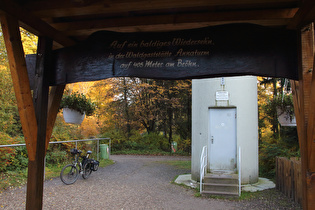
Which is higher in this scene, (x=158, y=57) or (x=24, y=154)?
(x=158, y=57)

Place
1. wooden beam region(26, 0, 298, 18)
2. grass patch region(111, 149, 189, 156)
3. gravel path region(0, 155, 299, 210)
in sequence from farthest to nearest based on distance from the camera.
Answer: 1. grass patch region(111, 149, 189, 156)
2. gravel path region(0, 155, 299, 210)
3. wooden beam region(26, 0, 298, 18)

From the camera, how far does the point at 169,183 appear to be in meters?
8.15

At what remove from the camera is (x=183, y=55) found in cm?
290

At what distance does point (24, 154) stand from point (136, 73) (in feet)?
23.8

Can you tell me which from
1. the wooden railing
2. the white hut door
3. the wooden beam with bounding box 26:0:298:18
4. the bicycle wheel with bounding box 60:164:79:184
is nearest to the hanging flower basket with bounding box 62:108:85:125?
the bicycle wheel with bounding box 60:164:79:184

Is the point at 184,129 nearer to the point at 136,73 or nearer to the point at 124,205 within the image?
the point at 124,205

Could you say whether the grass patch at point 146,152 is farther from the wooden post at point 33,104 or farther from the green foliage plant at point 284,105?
the wooden post at point 33,104

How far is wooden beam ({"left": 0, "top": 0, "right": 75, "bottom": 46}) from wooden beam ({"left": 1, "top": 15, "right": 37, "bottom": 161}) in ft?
0.26

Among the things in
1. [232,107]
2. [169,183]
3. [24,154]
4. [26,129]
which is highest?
[232,107]

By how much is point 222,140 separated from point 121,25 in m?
5.69

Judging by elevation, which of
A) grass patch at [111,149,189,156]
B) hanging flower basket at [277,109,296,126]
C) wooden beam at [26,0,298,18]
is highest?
wooden beam at [26,0,298,18]

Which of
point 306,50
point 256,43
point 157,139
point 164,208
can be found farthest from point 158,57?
point 157,139

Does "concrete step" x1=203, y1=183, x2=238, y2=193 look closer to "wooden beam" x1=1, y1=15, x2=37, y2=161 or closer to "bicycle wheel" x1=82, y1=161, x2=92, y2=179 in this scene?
"bicycle wheel" x1=82, y1=161, x2=92, y2=179

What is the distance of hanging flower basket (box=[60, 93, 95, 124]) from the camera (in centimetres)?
584
